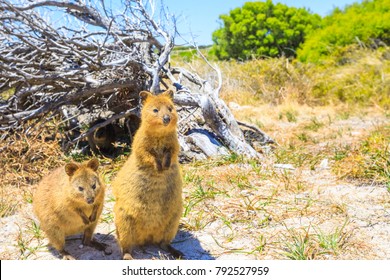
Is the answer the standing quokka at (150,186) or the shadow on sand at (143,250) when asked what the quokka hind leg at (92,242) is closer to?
the shadow on sand at (143,250)

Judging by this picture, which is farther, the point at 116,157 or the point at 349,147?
the point at 116,157

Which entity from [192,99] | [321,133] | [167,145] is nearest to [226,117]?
[192,99]

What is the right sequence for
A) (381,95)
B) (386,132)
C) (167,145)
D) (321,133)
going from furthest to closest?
1. (381,95)
2. (321,133)
3. (386,132)
4. (167,145)

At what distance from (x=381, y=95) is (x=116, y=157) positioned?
27.4 feet

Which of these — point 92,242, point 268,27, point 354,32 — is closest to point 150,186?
point 92,242

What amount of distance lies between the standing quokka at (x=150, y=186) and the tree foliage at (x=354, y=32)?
13.5 meters

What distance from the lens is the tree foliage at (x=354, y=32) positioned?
1664 centimetres

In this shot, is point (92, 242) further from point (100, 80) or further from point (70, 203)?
point (100, 80)

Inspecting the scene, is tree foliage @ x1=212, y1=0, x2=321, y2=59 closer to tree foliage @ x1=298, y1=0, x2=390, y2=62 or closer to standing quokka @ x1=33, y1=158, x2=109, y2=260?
tree foliage @ x1=298, y1=0, x2=390, y2=62

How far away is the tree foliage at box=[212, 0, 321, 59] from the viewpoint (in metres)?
27.3

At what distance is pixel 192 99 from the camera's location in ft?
23.9

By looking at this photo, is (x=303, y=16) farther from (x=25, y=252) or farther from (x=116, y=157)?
(x=25, y=252)

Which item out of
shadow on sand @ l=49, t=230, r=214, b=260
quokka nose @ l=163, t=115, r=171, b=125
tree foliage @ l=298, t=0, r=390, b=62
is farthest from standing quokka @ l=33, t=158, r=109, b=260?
tree foliage @ l=298, t=0, r=390, b=62

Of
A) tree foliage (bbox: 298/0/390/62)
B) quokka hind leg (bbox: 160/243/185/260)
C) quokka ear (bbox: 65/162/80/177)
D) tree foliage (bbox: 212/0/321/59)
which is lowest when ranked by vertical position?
quokka hind leg (bbox: 160/243/185/260)
